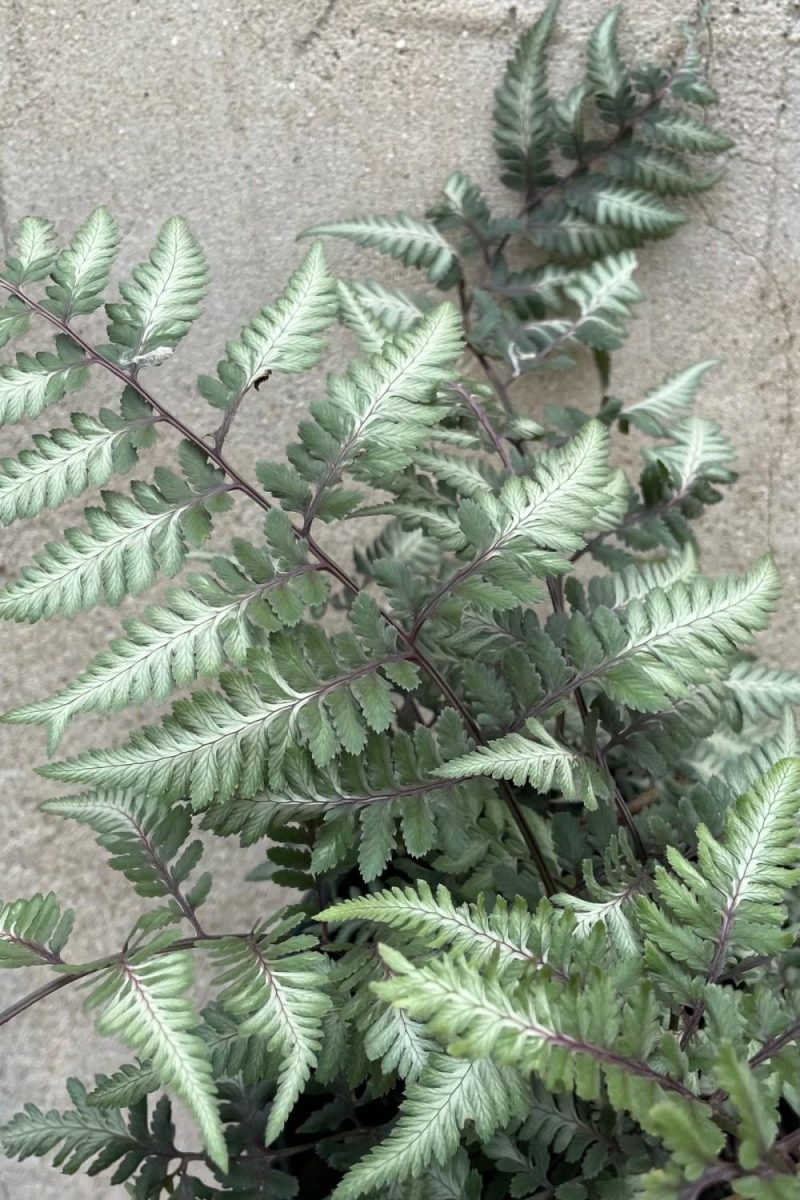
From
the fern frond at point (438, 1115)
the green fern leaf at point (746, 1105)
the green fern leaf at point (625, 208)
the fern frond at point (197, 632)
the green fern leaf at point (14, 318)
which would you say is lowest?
the fern frond at point (438, 1115)

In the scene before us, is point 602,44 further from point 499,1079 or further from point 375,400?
point 499,1079

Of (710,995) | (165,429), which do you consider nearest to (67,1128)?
(710,995)

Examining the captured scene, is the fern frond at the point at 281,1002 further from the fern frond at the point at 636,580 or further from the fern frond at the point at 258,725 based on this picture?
the fern frond at the point at 636,580

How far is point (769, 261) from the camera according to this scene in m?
1.25

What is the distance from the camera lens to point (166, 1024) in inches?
23.2

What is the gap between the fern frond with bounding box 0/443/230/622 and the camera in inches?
27.5

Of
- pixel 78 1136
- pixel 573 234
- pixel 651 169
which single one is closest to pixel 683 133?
pixel 651 169

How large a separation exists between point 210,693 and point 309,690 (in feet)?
0.22

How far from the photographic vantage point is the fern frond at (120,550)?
0.70 metres

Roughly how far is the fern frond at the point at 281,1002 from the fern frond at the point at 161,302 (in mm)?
408

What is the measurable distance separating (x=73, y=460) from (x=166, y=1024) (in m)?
0.37

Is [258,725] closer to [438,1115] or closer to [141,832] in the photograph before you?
[141,832]

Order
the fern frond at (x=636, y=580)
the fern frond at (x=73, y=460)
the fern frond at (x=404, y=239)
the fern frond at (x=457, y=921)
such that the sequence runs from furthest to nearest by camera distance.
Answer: the fern frond at (x=404, y=239) → the fern frond at (x=636, y=580) → the fern frond at (x=73, y=460) → the fern frond at (x=457, y=921)

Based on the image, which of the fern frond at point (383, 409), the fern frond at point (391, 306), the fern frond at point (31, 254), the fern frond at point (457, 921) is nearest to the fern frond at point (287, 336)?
the fern frond at point (383, 409)
